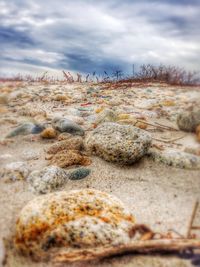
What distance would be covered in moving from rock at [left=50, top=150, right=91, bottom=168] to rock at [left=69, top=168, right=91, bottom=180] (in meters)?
0.15

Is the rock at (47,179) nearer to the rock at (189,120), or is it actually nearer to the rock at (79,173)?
the rock at (79,173)

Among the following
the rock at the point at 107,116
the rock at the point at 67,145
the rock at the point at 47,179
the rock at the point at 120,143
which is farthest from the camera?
the rock at the point at 107,116

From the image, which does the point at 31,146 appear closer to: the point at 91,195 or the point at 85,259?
the point at 91,195

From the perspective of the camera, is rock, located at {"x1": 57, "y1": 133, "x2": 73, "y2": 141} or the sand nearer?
the sand

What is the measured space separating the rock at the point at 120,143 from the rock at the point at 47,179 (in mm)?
450

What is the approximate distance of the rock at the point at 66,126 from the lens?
3.29 m

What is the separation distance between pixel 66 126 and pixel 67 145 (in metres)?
0.34

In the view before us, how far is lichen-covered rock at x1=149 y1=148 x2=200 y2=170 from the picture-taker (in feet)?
8.09

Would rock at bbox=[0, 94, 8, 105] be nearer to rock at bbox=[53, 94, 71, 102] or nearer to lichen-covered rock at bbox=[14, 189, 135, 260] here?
rock at bbox=[53, 94, 71, 102]

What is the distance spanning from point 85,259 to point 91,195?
1.39 ft

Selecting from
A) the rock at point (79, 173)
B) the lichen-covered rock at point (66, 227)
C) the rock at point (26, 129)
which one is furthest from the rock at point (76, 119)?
the lichen-covered rock at point (66, 227)

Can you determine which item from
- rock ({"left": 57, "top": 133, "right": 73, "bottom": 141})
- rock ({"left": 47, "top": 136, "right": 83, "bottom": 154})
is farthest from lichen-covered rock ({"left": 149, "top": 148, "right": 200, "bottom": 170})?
rock ({"left": 57, "top": 133, "right": 73, "bottom": 141})

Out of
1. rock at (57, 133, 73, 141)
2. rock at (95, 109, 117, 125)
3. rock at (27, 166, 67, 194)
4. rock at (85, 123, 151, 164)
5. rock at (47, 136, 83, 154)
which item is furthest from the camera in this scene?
rock at (57, 133, 73, 141)

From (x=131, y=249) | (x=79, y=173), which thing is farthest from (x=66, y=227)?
(x=79, y=173)
